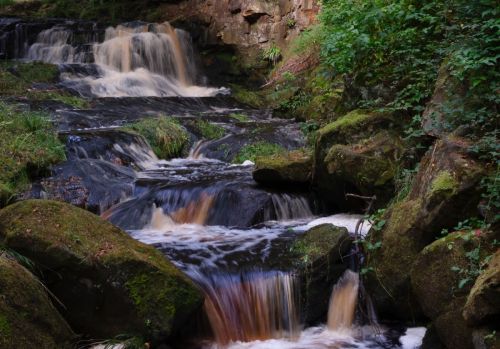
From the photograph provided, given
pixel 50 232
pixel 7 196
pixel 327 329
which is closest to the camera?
pixel 50 232

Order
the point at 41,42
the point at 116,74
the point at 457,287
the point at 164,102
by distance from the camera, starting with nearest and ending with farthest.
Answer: the point at 457,287 < the point at 164,102 < the point at 116,74 < the point at 41,42

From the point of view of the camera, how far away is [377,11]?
7.13 meters

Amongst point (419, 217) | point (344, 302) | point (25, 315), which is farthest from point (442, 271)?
point (25, 315)

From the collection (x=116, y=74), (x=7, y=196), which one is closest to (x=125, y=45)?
(x=116, y=74)

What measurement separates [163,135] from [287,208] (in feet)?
13.5

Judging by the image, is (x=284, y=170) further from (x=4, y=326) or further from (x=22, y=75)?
(x=22, y=75)

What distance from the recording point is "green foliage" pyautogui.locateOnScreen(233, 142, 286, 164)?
406 inches

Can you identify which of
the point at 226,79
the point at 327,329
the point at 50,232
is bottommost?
the point at 327,329

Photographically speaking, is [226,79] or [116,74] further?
[226,79]

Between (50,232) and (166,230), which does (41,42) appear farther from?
(50,232)

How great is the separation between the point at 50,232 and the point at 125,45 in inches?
536

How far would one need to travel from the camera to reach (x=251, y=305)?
5.21m

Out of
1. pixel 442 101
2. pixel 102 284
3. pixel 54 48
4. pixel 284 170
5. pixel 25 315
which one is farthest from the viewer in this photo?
pixel 54 48

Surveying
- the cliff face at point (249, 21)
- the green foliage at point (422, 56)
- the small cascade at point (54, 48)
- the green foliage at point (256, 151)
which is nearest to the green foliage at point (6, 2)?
the small cascade at point (54, 48)
